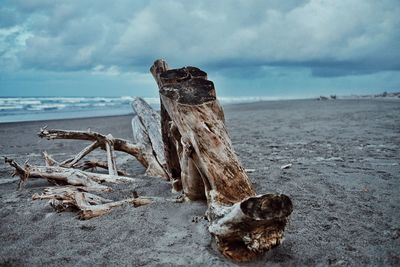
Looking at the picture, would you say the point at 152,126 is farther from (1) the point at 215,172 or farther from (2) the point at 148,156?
(1) the point at 215,172

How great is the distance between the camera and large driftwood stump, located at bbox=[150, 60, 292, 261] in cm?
222

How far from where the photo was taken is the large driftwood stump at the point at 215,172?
7.30 ft

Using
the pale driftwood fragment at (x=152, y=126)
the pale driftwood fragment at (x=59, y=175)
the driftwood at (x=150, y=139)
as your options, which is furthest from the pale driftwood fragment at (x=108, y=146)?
the pale driftwood fragment at (x=59, y=175)

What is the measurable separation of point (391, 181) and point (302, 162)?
1.60m

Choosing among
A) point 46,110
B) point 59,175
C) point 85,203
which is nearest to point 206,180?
point 85,203

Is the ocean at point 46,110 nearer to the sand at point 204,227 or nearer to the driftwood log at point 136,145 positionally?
the driftwood log at point 136,145

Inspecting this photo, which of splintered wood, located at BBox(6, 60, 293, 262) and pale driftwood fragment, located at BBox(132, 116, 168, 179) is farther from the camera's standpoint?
pale driftwood fragment, located at BBox(132, 116, 168, 179)

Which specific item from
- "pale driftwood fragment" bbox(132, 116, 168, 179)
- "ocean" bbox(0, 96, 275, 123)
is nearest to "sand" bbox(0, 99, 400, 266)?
"pale driftwood fragment" bbox(132, 116, 168, 179)

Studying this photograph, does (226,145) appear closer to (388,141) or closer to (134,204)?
(134,204)

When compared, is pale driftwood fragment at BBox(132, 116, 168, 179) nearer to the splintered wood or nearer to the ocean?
the splintered wood

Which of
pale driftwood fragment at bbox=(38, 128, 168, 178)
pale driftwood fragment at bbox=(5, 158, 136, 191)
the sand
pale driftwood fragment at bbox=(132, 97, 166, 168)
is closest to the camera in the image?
the sand

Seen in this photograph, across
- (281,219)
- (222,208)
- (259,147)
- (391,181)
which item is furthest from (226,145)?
(259,147)

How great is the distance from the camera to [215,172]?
2846 millimetres

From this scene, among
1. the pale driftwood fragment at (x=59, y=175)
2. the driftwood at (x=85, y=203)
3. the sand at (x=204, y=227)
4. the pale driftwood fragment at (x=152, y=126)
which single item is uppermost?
the pale driftwood fragment at (x=152, y=126)
